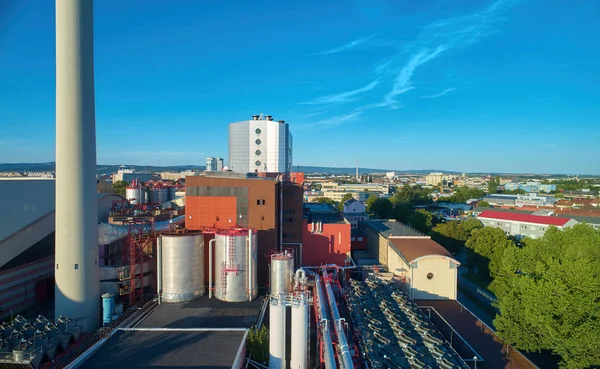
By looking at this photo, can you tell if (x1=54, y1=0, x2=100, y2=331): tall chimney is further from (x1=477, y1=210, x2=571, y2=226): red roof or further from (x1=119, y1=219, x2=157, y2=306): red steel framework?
(x1=477, y1=210, x2=571, y2=226): red roof

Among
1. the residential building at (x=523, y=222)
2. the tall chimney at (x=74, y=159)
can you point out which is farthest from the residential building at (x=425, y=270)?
the residential building at (x=523, y=222)

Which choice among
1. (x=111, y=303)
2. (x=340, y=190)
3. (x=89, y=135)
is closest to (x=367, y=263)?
(x=111, y=303)

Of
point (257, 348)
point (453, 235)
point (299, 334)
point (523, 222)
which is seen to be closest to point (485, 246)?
point (453, 235)

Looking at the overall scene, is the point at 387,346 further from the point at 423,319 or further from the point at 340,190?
the point at 340,190

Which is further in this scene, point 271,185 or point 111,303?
point 271,185

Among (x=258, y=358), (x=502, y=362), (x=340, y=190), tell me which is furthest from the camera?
(x=340, y=190)

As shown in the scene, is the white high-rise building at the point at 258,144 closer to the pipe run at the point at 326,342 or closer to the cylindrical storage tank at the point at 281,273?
the cylindrical storage tank at the point at 281,273

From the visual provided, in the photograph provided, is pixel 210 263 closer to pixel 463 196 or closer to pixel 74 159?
pixel 74 159
